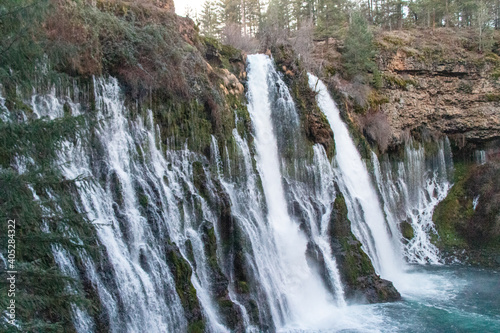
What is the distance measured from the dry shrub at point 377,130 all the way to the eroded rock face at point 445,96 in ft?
7.16

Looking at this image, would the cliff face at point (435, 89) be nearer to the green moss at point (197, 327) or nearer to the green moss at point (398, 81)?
the green moss at point (398, 81)

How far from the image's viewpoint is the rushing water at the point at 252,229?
30.3 feet

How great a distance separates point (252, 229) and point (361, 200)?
7.17m

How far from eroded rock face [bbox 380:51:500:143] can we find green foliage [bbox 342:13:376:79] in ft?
4.66

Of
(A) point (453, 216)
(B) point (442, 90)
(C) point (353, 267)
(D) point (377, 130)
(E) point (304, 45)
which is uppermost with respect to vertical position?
(E) point (304, 45)

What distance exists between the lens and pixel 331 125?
66.3 ft

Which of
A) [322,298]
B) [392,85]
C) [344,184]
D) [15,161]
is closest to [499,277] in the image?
[344,184]

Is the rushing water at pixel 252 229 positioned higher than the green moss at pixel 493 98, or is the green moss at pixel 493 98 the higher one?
the green moss at pixel 493 98

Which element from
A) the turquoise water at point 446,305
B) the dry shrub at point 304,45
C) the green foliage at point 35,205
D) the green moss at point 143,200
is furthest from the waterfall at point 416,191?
the green foliage at point 35,205

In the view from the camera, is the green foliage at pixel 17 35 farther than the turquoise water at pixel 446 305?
No

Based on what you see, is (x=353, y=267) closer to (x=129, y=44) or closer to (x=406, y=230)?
(x=406, y=230)

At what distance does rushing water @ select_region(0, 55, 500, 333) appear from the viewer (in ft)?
30.3

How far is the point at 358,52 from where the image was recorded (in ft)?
78.7

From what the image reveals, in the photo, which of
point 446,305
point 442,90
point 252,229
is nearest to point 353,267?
point 446,305
